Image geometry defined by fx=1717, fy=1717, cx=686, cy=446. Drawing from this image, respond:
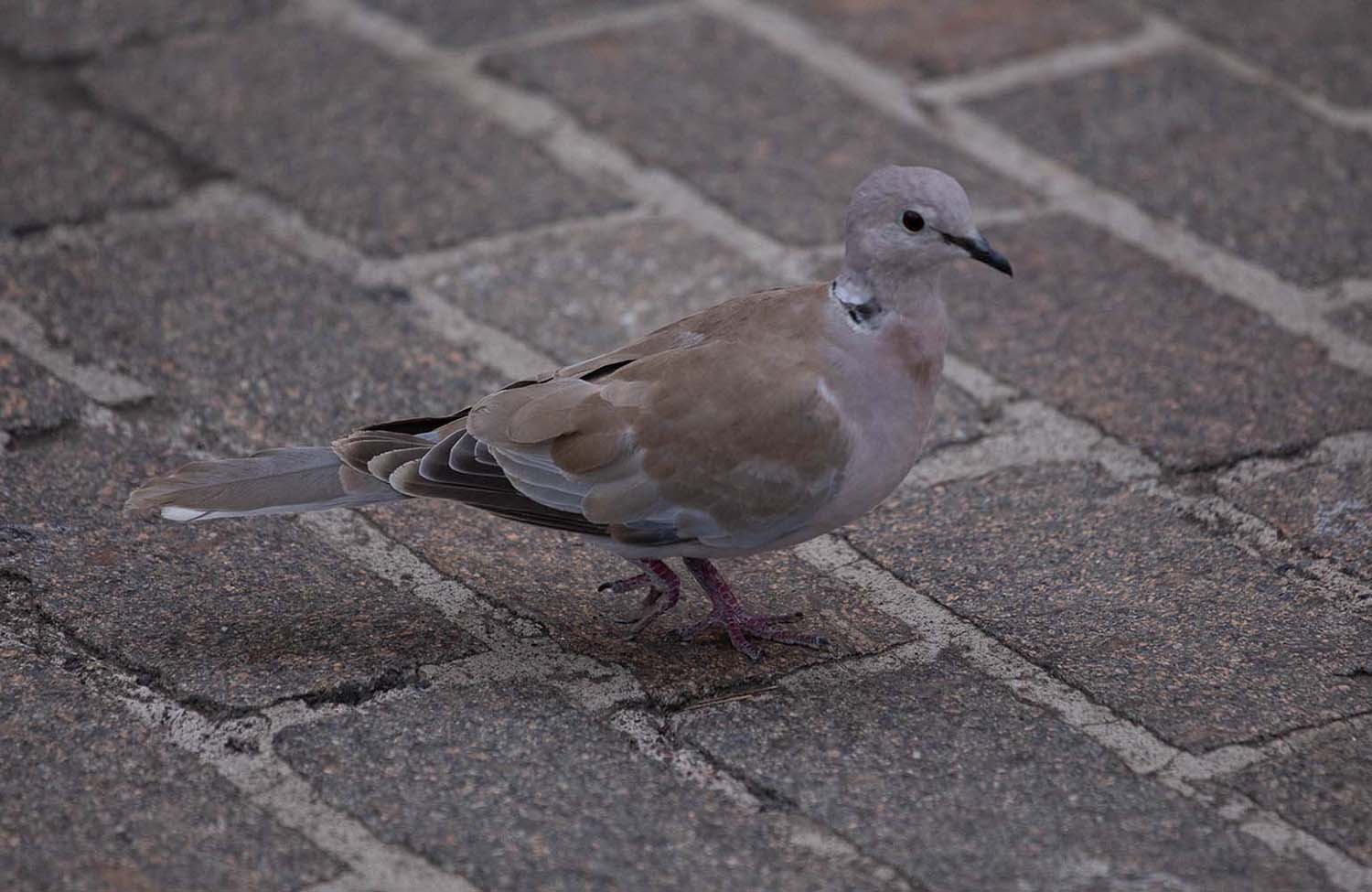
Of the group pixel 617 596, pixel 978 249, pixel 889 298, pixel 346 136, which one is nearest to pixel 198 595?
pixel 617 596

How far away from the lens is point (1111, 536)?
121 inches

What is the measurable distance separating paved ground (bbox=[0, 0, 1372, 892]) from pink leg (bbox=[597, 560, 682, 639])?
0.04 meters

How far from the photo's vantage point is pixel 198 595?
2.87 metres

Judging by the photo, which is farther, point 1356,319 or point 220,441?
point 1356,319

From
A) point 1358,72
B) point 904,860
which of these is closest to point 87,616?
point 904,860

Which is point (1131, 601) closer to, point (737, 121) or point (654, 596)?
point (654, 596)

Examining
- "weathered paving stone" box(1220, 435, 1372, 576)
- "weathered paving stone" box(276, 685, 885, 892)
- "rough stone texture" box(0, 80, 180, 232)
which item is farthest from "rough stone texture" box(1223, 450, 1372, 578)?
"rough stone texture" box(0, 80, 180, 232)

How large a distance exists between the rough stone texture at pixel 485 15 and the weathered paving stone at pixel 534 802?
2510 millimetres

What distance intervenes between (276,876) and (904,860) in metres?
0.83

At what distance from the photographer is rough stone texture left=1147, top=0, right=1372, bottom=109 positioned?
4.45 meters

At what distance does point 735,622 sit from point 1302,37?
275 cm

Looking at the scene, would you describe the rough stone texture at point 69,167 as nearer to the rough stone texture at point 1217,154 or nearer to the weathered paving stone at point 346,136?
the weathered paving stone at point 346,136

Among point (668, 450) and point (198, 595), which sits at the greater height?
point (668, 450)

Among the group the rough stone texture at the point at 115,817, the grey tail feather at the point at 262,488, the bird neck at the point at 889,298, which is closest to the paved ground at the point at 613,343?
the rough stone texture at the point at 115,817
